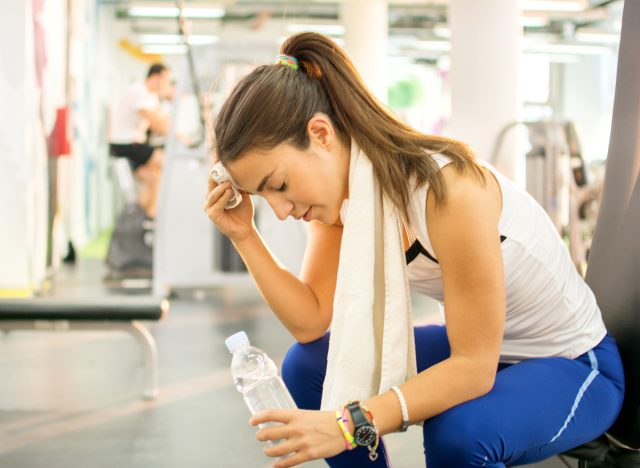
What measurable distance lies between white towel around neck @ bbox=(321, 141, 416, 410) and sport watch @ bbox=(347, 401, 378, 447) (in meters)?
0.12

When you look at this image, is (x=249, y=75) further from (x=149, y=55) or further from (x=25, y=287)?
(x=149, y=55)

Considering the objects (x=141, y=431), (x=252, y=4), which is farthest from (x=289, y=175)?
(x=252, y=4)

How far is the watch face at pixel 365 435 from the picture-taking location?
1170 mm

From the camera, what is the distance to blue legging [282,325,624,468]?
3.87 ft

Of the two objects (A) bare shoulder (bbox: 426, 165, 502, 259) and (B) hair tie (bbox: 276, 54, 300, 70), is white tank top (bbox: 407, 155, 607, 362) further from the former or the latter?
(B) hair tie (bbox: 276, 54, 300, 70)

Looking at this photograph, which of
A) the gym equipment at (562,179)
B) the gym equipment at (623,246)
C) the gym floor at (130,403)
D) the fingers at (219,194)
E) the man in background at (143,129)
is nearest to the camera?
the gym equipment at (623,246)

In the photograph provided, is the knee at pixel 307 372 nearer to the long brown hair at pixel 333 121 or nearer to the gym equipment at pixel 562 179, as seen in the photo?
the long brown hair at pixel 333 121

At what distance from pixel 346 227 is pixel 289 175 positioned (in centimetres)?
14

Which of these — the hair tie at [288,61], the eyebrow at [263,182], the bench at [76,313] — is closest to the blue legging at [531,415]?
the eyebrow at [263,182]

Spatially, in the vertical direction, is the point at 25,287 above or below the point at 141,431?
below

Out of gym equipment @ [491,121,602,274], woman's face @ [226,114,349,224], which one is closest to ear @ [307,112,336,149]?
woman's face @ [226,114,349,224]

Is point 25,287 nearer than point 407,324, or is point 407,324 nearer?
point 407,324

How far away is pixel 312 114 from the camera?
129cm

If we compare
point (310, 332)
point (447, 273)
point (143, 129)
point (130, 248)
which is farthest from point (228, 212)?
point (143, 129)
